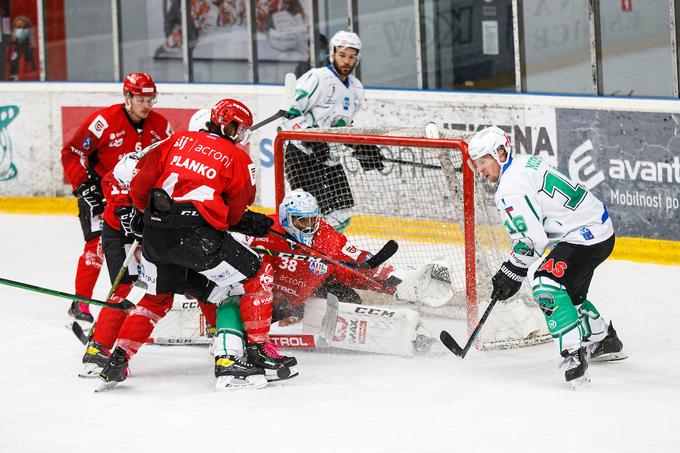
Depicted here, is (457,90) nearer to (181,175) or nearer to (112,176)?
(112,176)

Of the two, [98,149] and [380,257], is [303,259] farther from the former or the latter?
[98,149]

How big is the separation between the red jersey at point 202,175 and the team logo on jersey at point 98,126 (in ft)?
3.37

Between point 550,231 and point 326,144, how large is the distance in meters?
1.74

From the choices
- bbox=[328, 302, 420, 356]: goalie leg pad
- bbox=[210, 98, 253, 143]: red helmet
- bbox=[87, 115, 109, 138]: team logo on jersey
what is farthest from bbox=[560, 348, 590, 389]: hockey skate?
bbox=[87, 115, 109, 138]: team logo on jersey

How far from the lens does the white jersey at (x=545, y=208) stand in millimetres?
4532

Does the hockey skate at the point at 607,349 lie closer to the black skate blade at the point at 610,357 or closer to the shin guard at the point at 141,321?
the black skate blade at the point at 610,357

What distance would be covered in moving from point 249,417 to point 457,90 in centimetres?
392

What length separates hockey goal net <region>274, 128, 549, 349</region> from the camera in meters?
5.37

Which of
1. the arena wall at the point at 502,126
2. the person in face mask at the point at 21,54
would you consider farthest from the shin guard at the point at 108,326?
the person in face mask at the point at 21,54

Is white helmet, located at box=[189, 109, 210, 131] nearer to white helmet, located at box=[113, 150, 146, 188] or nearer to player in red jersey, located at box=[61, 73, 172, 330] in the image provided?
white helmet, located at box=[113, 150, 146, 188]

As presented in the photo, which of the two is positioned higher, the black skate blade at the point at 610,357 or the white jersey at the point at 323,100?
the white jersey at the point at 323,100

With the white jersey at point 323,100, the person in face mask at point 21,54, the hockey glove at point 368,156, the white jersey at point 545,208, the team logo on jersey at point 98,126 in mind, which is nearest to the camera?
the white jersey at point 545,208

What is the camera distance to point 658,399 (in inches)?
176

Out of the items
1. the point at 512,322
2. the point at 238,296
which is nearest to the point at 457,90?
the point at 512,322
